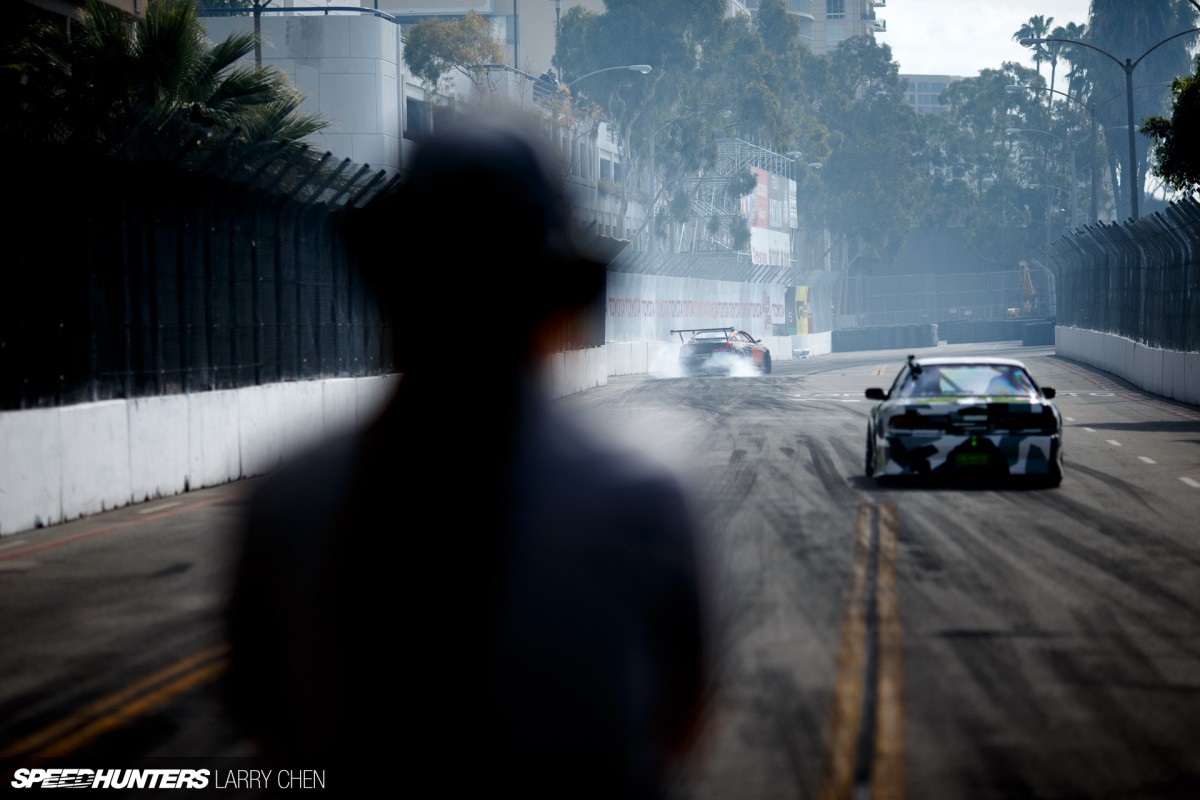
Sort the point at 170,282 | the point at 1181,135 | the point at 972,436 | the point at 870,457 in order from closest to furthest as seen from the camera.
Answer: the point at 972,436 < the point at 870,457 < the point at 170,282 < the point at 1181,135

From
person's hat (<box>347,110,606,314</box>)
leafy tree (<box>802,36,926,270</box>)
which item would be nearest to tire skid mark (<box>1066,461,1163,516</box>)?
person's hat (<box>347,110,606,314</box>)

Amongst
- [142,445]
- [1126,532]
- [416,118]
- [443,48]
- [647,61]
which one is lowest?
[1126,532]

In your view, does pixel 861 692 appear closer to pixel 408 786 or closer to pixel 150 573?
pixel 408 786

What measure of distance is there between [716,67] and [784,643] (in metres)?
81.9

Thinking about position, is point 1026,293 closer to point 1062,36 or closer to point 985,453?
point 1062,36

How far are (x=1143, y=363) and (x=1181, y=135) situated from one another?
8.79 m

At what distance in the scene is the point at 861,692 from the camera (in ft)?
25.3

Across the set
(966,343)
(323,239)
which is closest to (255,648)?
(323,239)

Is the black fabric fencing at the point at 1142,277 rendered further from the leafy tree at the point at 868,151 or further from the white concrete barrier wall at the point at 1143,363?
the leafy tree at the point at 868,151

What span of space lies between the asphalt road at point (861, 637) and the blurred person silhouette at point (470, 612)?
0.26 meters

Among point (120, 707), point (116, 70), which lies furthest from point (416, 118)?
point (120, 707)

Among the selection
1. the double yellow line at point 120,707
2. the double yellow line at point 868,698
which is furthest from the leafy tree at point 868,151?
the double yellow line at point 120,707

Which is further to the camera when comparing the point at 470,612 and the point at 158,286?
the point at 158,286

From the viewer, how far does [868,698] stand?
299 inches
